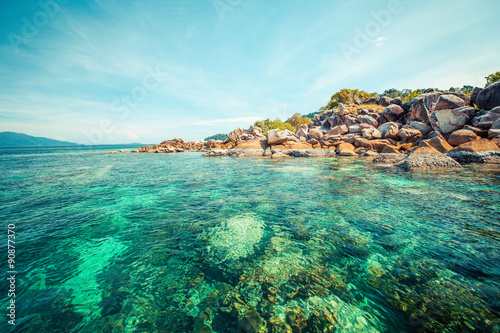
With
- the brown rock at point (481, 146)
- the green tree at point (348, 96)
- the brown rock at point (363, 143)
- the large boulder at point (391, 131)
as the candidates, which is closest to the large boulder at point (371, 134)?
the large boulder at point (391, 131)

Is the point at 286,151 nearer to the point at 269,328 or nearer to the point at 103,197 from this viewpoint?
the point at 103,197

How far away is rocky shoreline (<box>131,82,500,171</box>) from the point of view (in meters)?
15.5

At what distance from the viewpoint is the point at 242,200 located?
835 cm

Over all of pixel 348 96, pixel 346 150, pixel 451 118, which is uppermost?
pixel 348 96

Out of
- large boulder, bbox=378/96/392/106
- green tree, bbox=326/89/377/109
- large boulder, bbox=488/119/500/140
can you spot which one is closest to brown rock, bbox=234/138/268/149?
large boulder, bbox=488/119/500/140

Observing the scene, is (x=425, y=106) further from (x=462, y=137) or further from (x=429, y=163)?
(x=429, y=163)

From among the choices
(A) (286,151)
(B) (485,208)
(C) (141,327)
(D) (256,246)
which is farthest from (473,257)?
(A) (286,151)

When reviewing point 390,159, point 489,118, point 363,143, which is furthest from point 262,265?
point 363,143

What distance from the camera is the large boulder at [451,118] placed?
18.8 metres

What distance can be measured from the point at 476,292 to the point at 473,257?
55.0 inches

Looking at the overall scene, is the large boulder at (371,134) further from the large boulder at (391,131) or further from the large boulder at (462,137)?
the large boulder at (462,137)

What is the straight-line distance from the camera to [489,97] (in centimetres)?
1914

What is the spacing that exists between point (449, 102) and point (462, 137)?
22.5 ft

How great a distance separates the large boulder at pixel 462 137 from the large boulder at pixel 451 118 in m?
2.27
